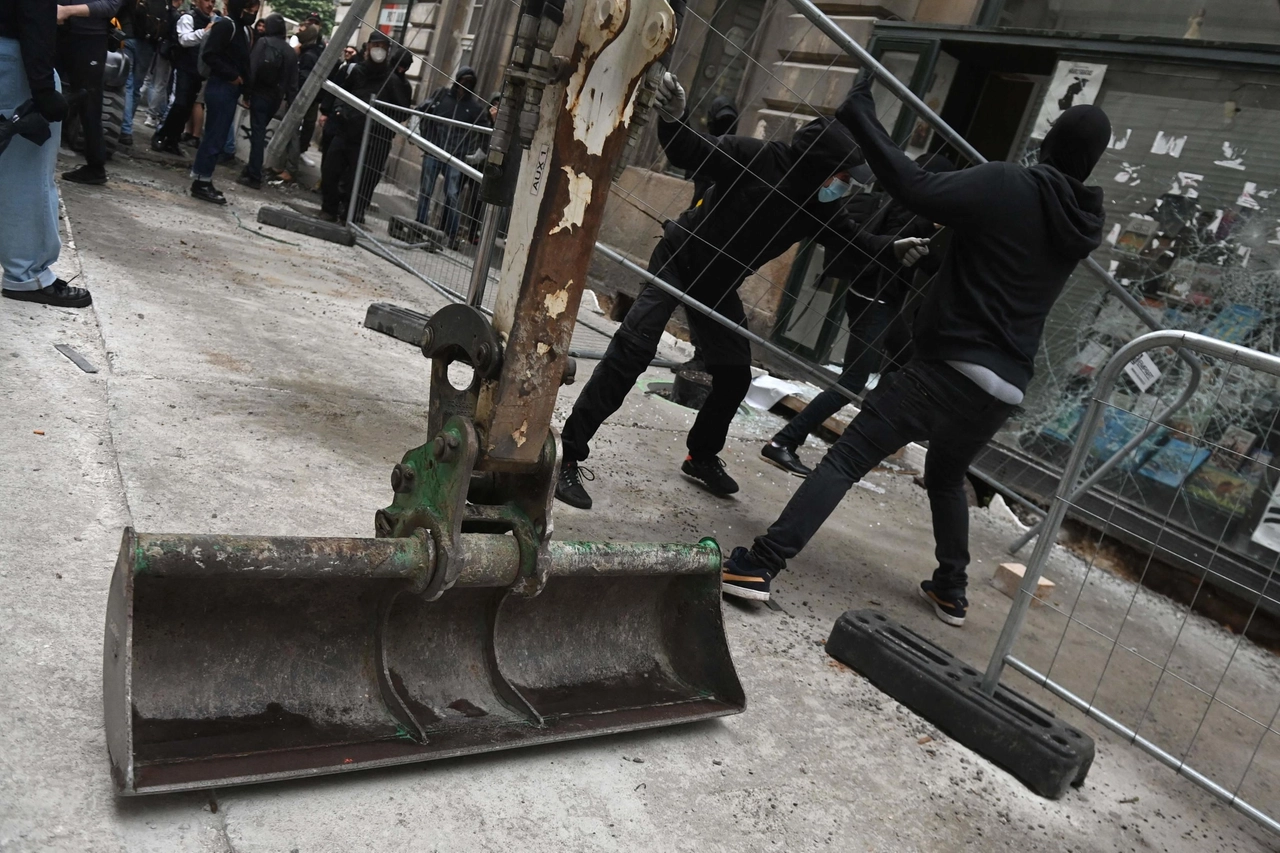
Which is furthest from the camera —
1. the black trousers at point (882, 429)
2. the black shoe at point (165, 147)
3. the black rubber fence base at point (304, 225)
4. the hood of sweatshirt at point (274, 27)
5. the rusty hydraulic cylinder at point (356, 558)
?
the black shoe at point (165, 147)

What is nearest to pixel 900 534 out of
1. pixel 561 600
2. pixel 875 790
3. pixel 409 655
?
pixel 875 790

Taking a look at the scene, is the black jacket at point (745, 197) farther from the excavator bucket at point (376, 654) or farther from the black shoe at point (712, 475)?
the excavator bucket at point (376, 654)

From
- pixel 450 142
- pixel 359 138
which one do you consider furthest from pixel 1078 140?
pixel 359 138

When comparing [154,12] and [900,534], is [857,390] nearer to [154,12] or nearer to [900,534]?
[900,534]

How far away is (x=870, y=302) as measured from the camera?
5.20 metres

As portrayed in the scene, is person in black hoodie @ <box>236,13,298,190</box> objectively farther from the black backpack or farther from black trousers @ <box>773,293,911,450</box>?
black trousers @ <box>773,293,911,450</box>

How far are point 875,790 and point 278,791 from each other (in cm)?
150

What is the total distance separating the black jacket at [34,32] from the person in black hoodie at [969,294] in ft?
9.93

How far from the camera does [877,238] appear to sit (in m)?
4.36

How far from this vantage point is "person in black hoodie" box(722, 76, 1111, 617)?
10.2 ft

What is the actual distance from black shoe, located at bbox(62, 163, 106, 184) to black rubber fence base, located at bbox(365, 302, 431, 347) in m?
3.47

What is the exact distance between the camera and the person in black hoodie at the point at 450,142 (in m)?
7.45

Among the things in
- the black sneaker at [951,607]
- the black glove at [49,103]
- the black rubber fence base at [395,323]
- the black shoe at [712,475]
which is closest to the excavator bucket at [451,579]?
the black sneaker at [951,607]

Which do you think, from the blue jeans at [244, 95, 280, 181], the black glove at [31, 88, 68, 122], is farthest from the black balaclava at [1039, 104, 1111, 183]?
the blue jeans at [244, 95, 280, 181]
